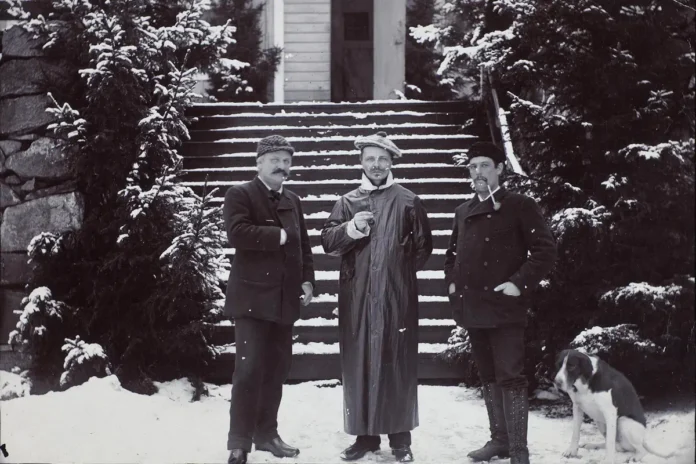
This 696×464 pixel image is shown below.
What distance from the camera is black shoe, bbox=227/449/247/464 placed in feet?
14.5

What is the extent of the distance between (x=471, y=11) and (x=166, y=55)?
348 cm

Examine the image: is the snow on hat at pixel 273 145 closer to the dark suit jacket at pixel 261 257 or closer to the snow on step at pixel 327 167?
the dark suit jacket at pixel 261 257

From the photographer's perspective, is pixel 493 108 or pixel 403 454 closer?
pixel 403 454

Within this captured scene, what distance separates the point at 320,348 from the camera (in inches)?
269

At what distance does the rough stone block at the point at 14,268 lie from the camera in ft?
23.3

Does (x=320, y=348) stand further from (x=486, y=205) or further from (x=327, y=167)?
(x=486, y=205)

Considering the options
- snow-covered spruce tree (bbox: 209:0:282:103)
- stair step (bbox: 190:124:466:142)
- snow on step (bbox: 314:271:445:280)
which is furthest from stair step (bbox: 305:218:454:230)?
snow-covered spruce tree (bbox: 209:0:282:103)

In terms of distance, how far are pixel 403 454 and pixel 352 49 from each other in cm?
1202

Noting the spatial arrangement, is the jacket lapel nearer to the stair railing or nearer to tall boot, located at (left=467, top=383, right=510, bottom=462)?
tall boot, located at (left=467, top=383, right=510, bottom=462)

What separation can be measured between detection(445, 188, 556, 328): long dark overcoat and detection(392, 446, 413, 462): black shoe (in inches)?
32.1

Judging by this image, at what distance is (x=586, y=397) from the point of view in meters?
4.44

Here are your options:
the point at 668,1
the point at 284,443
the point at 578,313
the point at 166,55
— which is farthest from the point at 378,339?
the point at 166,55

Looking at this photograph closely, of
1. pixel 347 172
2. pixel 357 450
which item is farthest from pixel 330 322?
pixel 357 450

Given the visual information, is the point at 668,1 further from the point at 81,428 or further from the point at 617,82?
the point at 81,428
